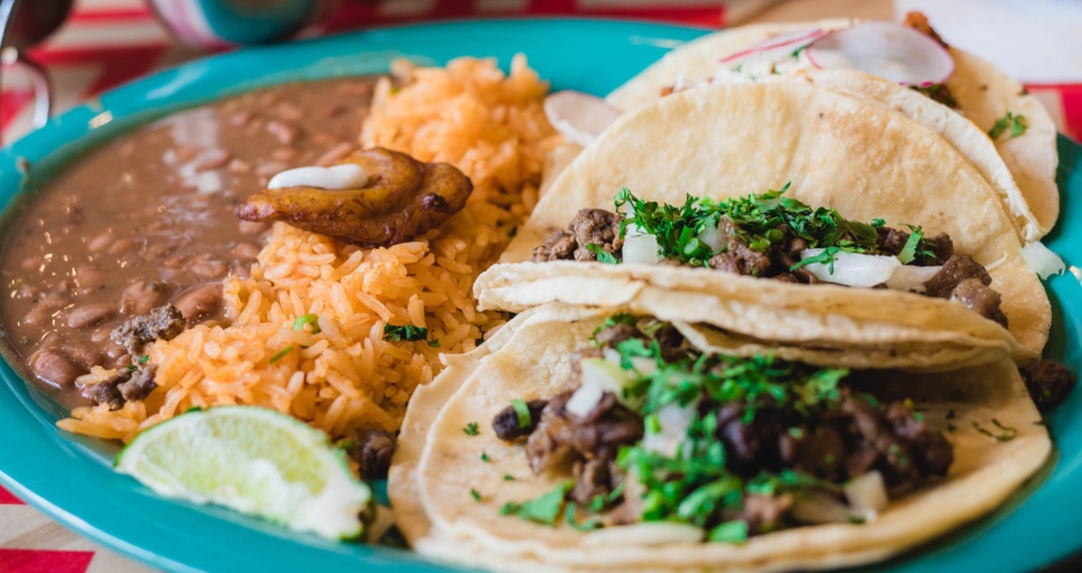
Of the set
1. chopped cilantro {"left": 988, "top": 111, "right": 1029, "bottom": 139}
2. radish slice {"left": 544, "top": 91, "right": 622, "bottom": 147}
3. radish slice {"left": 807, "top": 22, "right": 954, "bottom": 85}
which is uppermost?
radish slice {"left": 807, "top": 22, "right": 954, "bottom": 85}

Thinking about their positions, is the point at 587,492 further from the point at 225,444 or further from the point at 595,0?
the point at 595,0

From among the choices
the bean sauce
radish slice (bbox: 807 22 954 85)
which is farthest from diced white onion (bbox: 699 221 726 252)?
the bean sauce

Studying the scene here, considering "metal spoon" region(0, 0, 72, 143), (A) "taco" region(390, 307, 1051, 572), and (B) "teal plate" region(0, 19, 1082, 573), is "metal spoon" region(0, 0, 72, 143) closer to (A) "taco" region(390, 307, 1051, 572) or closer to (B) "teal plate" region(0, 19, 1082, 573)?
(B) "teal plate" region(0, 19, 1082, 573)

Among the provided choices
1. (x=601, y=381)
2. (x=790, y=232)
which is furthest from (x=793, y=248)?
(x=601, y=381)

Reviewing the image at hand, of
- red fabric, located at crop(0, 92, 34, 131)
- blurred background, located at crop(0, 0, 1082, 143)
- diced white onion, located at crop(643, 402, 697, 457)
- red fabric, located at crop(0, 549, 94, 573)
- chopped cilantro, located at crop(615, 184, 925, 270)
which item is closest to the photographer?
diced white onion, located at crop(643, 402, 697, 457)

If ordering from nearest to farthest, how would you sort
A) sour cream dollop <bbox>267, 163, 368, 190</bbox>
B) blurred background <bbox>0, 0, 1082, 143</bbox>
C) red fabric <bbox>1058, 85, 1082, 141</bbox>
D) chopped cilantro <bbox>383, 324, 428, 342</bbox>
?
chopped cilantro <bbox>383, 324, 428, 342</bbox>
sour cream dollop <bbox>267, 163, 368, 190</bbox>
red fabric <bbox>1058, 85, 1082, 141</bbox>
blurred background <bbox>0, 0, 1082, 143</bbox>

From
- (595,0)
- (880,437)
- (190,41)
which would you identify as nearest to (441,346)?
(880,437)
